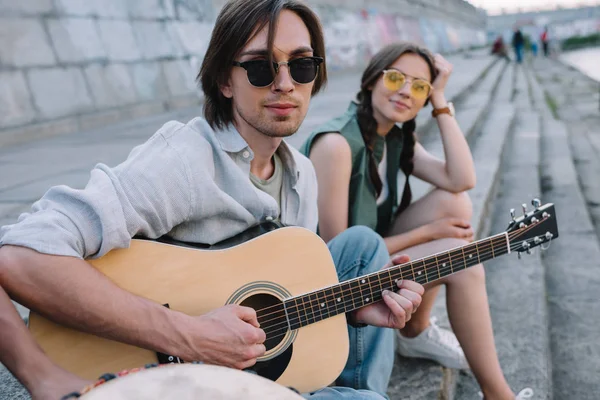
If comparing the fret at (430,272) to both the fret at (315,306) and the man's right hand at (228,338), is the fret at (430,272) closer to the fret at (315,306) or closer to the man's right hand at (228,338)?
the fret at (315,306)

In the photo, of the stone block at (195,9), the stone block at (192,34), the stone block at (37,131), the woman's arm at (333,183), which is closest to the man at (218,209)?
the woman's arm at (333,183)

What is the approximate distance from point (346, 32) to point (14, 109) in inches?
425

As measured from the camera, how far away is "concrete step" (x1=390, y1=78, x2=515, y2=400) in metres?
2.16

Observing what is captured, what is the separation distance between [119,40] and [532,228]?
5985 mm

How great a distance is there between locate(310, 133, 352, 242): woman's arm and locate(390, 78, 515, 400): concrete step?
0.63 metres

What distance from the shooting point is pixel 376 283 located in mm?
1776

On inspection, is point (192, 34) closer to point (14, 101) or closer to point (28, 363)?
point (14, 101)

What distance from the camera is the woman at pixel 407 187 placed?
87.4 inches

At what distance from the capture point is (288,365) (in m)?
1.60

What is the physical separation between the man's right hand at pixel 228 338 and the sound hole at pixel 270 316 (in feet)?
0.43

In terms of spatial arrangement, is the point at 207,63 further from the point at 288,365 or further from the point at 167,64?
the point at 167,64

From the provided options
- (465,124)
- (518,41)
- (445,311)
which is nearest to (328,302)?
(445,311)

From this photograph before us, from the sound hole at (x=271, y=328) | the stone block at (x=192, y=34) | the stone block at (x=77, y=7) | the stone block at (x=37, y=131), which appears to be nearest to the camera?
the sound hole at (x=271, y=328)

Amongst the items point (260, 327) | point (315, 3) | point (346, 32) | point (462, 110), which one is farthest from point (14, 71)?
point (346, 32)
